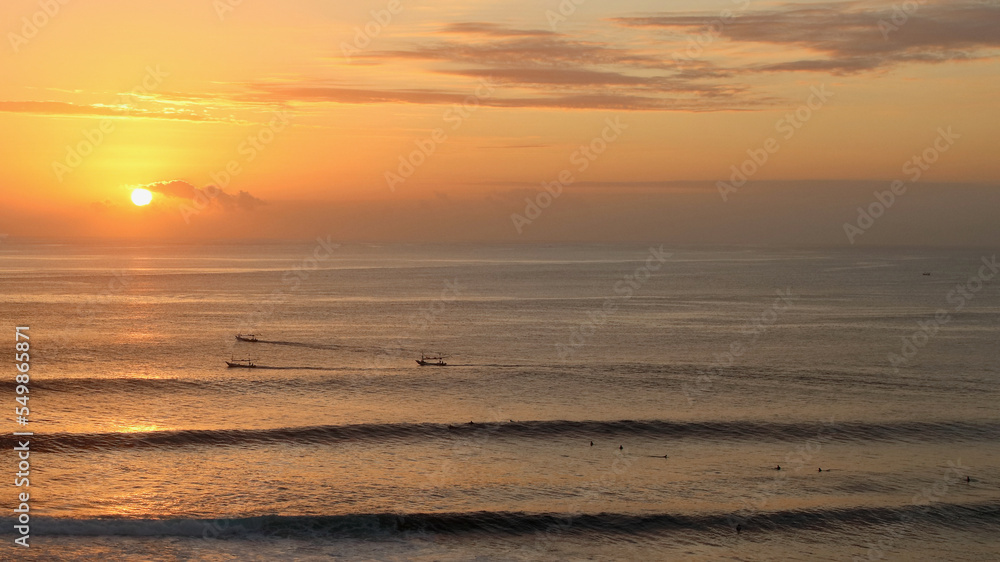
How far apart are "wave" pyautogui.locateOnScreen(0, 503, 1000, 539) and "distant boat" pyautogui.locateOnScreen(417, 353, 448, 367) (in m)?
40.2

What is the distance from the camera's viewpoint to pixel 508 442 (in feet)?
175

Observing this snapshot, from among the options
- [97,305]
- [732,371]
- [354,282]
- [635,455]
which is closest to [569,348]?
[732,371]

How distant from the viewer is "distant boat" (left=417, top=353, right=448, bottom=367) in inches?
3179

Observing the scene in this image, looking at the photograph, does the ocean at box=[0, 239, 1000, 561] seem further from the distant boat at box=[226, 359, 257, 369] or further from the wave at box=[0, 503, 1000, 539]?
the distant boat at box=[226, 359, 257, 369]

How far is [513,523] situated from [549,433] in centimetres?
1609

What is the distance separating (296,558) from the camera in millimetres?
36000

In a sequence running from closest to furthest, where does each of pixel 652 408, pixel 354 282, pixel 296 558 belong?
pixel 296 558 → pixel 652 408 → pixel 354 282

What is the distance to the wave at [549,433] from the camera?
53156 millimetres

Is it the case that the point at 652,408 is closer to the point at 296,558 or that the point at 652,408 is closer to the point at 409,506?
the point at 409,506

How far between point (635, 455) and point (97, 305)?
112 meters

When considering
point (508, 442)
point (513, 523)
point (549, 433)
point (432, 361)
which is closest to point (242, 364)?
point (432, 361)

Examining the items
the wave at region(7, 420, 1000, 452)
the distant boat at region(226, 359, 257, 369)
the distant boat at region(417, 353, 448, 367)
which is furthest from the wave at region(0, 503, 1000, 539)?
the distant boat at region(226, 359, 257, 369)

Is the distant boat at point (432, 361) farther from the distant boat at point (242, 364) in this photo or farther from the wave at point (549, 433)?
the wave at point (549, 433)

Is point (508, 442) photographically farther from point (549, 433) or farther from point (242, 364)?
point (242, 364)
